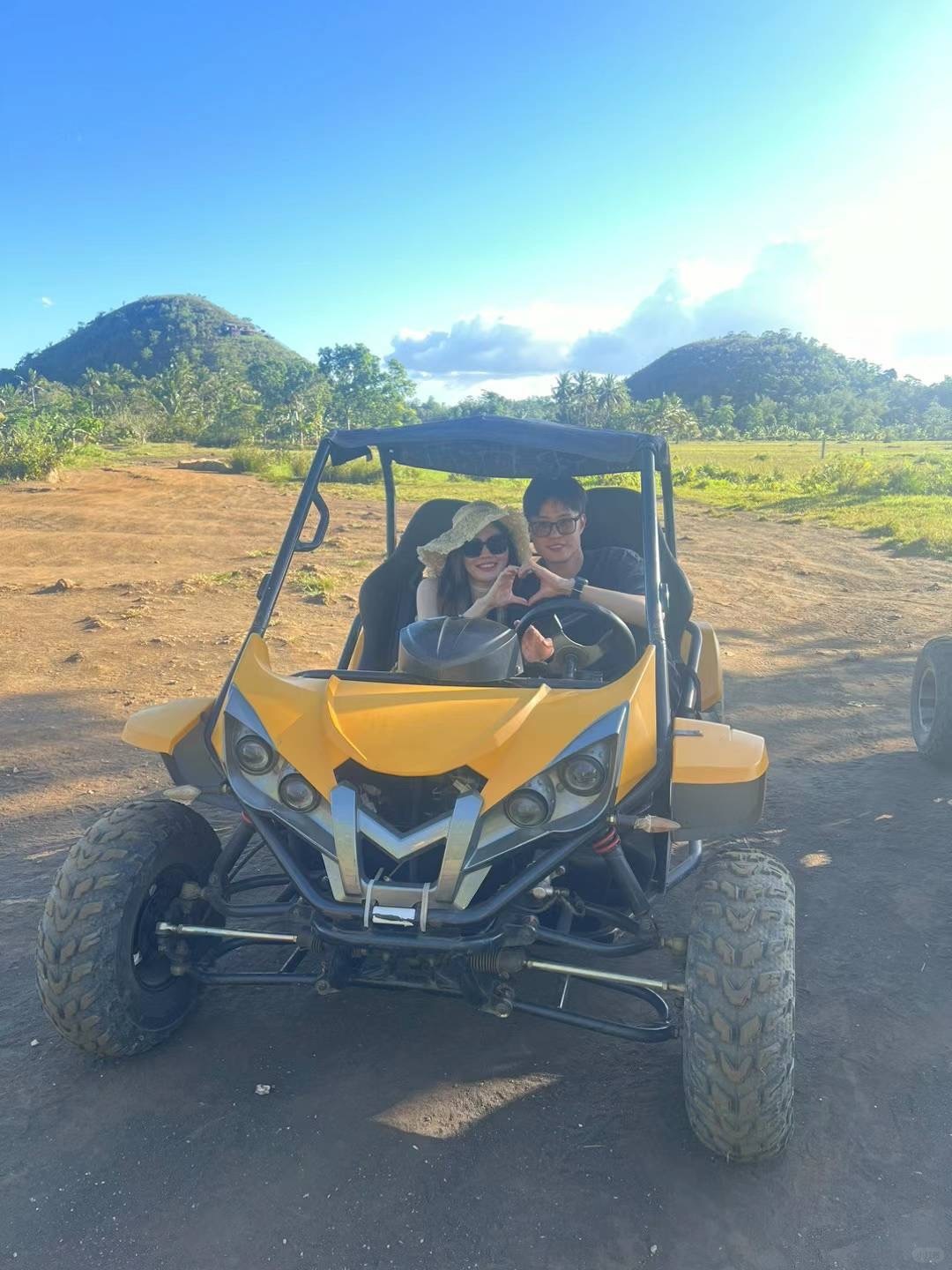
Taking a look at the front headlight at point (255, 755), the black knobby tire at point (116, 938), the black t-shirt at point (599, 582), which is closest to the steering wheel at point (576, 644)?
the black t-shirt at point (599, 582)

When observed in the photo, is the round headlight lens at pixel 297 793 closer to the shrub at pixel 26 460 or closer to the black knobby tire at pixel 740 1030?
the black knobby tire at pixel 740 1030

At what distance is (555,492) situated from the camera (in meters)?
3.99

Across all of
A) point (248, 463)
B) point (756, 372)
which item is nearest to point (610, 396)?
point (756, 372)

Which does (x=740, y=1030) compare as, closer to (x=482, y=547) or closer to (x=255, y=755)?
(x=255, y=755)

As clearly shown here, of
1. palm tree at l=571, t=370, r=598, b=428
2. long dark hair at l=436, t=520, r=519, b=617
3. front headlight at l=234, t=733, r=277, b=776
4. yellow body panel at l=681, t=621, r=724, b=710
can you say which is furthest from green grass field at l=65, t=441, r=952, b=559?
palm tree at l=571, t=370, r=598, b=428

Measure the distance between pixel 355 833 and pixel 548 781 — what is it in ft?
1.74

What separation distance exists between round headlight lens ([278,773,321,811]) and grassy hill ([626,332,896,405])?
505 ft

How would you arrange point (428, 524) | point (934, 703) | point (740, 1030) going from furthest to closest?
point (934, 703)
point (428, 524)
point (740, 1030)

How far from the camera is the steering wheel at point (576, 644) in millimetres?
3340

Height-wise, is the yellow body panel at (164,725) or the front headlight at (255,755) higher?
the front headlight at (255,755)

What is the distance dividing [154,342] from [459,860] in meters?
193

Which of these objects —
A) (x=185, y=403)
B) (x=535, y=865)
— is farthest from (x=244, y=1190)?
(x=185, y=403)

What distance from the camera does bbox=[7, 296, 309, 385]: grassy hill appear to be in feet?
561

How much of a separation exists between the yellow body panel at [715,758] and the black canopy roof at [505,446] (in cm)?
111
